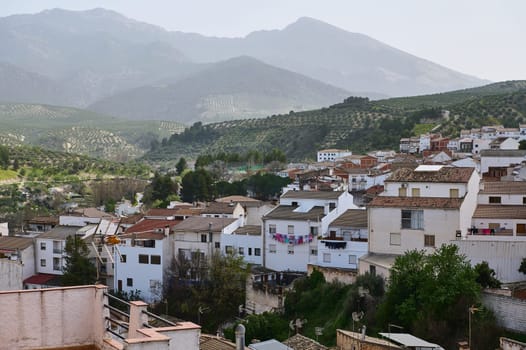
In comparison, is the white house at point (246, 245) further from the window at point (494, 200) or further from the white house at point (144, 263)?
the window at point (494, 200)

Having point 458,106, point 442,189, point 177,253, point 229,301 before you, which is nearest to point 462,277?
point 442,189

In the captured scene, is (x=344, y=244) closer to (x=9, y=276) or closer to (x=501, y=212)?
(x=501, y=212)

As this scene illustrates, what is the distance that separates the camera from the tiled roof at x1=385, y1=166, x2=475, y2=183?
29219 millimetres

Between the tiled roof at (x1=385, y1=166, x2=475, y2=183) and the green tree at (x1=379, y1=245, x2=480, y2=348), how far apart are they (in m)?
5.94

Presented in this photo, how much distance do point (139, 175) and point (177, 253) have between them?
54.6 m

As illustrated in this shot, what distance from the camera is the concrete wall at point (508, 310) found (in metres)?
20.8

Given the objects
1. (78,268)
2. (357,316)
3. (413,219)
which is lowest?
(78,268)

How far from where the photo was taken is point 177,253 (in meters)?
37.0

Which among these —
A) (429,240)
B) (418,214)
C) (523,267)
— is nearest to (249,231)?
(418,214)

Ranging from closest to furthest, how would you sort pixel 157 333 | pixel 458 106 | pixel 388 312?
pixel 157 333 < pixel 388 312 < pixel 458 106

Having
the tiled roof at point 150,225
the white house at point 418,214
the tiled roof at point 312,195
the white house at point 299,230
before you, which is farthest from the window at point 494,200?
the tiled roof at point 150,225

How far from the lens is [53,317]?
29.0ft

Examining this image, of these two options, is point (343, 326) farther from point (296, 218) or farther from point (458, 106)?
point (458, 106)

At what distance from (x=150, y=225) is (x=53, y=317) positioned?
30.9 m
